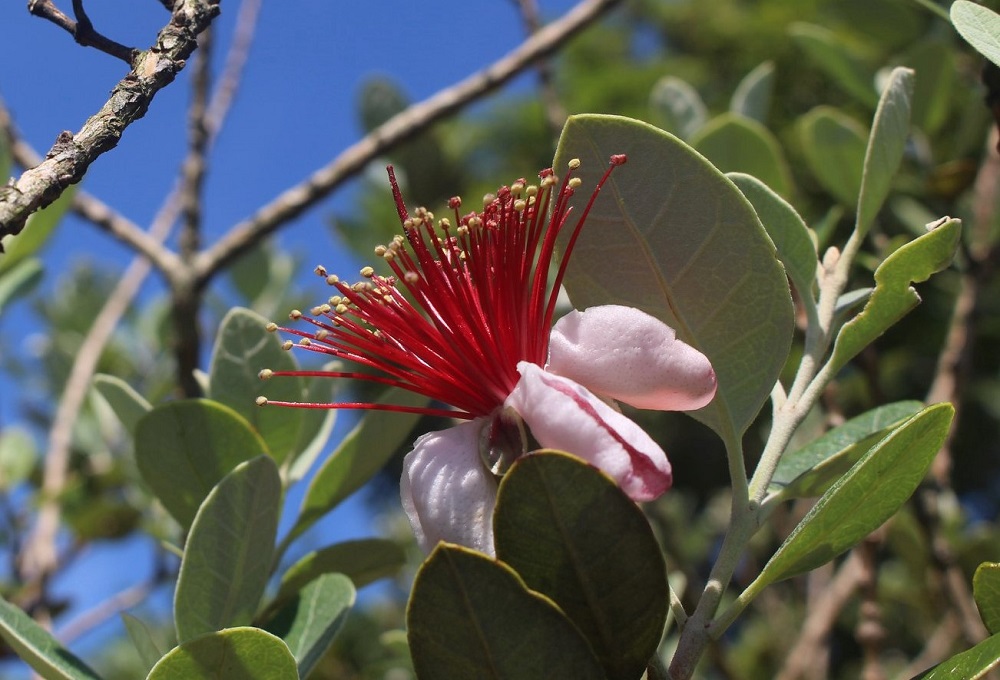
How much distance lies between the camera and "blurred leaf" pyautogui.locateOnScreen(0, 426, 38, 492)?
2.65m

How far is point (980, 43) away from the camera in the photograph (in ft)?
2.86

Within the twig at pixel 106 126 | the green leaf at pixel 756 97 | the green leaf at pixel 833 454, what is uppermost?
the twig at pixel 106 126

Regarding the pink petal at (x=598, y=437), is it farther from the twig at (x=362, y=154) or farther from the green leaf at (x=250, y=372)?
the twig at (x=362, y=154)

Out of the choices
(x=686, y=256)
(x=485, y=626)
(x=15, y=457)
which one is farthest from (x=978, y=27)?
(x=15, y=457)

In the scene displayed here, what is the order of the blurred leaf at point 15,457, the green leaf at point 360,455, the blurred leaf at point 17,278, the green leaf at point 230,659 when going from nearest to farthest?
the green leaf at point 230,659
the green leaf at point 360,455
the blurred leaf at point 17,278
the blurred leaf at point 15,457

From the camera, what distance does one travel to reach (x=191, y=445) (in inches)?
44.1

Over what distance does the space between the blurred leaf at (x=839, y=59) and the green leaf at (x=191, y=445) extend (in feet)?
4.67

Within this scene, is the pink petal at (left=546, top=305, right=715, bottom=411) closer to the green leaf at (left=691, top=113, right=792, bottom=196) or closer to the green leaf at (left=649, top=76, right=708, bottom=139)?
the green leaf at (left=691, top=113, right=792, bottom=196)

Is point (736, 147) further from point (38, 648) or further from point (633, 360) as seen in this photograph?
point (38, 648)

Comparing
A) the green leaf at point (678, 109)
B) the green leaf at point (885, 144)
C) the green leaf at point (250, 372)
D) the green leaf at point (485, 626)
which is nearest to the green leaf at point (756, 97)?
the green leaf at point (678, 109)

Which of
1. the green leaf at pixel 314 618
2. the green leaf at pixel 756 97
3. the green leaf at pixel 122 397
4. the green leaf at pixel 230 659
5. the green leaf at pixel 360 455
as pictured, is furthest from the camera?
the green leaf at pixel 756 97

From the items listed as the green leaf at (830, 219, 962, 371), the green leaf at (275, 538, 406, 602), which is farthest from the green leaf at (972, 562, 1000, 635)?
the green leaf at (275, 538, 406, 602)

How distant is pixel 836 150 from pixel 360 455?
1.08 meters

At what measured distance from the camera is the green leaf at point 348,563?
121cm
